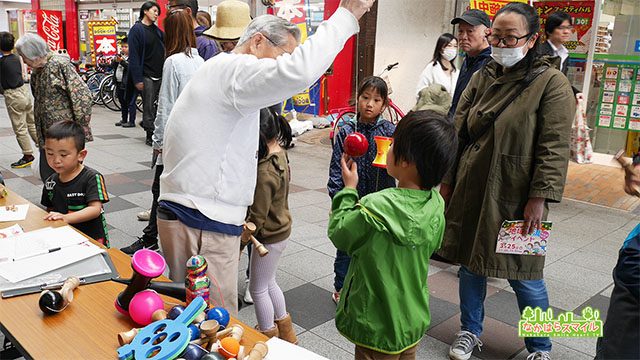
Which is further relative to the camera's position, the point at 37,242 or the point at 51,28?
the point at 51,28

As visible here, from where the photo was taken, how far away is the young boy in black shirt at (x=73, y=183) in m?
2.82

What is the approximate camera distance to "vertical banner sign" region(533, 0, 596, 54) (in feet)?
23.8

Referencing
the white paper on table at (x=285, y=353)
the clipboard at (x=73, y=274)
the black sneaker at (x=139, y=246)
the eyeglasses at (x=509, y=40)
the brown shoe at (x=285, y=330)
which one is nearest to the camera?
the white paper on table at (x=285, y=353)

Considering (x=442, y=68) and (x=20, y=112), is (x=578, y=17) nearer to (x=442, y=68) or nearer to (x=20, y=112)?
(x=442, y=68)

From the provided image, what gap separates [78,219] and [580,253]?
390cm

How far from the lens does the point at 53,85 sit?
4574 millimetres

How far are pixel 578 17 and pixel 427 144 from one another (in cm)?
680

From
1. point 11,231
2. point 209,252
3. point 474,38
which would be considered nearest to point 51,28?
point 11,231

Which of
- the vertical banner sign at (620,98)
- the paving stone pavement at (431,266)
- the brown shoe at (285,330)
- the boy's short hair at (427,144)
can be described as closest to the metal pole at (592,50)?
the vertical banner sign at (620,98)

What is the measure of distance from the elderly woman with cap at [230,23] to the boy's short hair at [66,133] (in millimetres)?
927

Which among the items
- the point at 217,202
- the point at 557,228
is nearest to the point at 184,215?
the point at 217,202

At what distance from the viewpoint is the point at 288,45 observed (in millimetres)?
1945

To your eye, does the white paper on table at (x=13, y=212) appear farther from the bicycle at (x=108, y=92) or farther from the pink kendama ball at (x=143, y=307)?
the bicycle at (x=108, y=92)

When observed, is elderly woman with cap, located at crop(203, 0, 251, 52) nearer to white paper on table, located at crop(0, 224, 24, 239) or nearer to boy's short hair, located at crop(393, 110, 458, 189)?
white paper on table, located at crop(0, 224, 24, 239)
